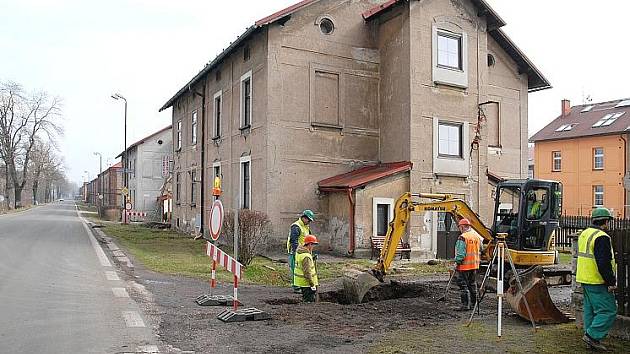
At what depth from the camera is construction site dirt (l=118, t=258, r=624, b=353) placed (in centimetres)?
755

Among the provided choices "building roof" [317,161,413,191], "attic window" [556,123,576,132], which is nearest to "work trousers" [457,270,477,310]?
"building roof" [317,161,413,191]

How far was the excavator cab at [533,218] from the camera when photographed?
13680 millimetres

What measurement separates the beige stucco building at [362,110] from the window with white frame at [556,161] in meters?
28.9

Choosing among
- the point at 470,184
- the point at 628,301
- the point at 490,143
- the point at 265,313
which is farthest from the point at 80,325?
the point at 490,143

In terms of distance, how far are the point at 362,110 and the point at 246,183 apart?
545 centimetres

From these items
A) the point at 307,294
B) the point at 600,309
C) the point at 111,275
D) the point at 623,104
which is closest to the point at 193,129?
the point at 111,275

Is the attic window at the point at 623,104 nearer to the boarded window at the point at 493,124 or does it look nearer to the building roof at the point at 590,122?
the building roof at the point at 590,122

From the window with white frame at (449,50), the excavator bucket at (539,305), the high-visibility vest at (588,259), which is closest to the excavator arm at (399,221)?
the excavator bucket at (539,305)

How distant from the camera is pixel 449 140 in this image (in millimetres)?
21859

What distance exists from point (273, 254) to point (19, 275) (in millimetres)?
8829

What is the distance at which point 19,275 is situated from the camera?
1349cm

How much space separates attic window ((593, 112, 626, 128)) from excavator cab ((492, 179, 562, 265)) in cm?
3675

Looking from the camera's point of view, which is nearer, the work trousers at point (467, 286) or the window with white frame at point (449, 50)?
the work trousers at point (467, 286)

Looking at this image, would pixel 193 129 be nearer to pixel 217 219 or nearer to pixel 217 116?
pixel 217 116
